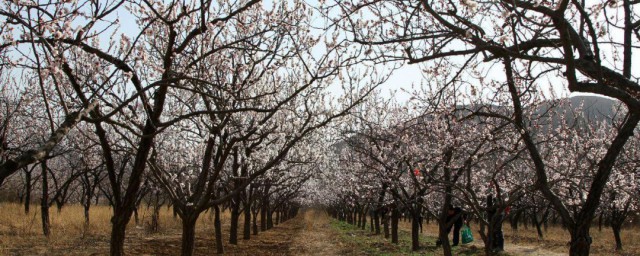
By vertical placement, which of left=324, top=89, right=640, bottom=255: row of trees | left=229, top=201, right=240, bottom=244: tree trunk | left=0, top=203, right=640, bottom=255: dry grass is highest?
left=324, top=89, right=640, bottom=255: row of trees

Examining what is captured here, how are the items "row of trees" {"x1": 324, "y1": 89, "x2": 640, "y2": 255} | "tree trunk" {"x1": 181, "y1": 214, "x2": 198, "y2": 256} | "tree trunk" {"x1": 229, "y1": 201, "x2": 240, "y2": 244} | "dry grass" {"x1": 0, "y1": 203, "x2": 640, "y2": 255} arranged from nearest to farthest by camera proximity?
"row of trees" {"x1": 324, "y1": 89, "x2": 640, "y2": 255} < "tree trunk" {"x1": 181, "y1": 214, "x2": 198, "y2": 256} < "dry grass" {"x1": 0, "y1": 203, "x2": 640, "y2": 255} < "tree trunk" {"x1": 229, "y1": 201, "x2": 240, "y2": 244}

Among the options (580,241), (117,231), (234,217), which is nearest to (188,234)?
(117,231)

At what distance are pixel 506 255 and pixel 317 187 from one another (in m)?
40.9

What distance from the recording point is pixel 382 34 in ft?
16.2

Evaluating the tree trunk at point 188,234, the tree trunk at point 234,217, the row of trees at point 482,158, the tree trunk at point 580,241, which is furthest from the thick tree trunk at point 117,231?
the tree trunk at point 234,217

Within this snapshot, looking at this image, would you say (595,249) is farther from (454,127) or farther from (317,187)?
(317,187)

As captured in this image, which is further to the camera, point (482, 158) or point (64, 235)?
point (64, 235)

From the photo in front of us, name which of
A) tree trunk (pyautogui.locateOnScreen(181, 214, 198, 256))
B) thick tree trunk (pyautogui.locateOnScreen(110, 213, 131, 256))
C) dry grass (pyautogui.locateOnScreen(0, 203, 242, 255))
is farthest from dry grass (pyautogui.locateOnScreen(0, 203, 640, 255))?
thick tree trunk (pyautogui.locateOnScreen(110, 213, 131, 256))

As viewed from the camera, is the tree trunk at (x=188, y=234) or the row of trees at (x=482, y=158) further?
the tree trunk at (x=188, y=234)

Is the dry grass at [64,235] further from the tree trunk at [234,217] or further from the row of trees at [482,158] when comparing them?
the row of trees at [482,158]

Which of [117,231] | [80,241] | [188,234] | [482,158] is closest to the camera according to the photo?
[117,231]

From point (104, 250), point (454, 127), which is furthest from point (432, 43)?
point (104, 250)

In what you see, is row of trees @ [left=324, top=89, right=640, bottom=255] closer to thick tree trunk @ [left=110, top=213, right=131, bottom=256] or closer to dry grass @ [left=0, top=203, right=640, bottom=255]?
thick tree trunk @ [left=110, top=213, right=131, bottom=256]

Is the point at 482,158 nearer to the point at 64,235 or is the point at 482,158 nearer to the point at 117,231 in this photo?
the point at 117,231
